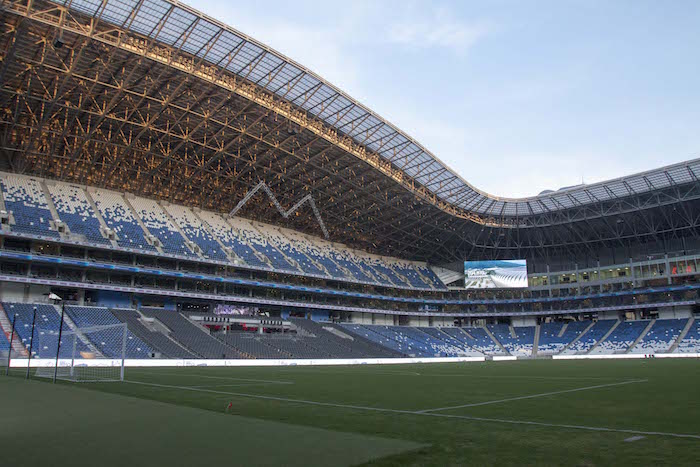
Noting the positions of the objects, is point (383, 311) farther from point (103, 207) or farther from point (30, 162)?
point (30, 162)

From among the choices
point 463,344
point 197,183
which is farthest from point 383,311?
point 197,183

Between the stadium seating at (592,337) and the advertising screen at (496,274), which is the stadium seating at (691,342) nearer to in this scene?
the stadium seating at (592,337)

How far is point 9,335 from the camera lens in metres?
38.4

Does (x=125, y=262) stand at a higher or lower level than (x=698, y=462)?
higher

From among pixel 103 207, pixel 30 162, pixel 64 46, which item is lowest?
pixel 103 207

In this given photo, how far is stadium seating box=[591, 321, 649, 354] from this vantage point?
70.3 meters

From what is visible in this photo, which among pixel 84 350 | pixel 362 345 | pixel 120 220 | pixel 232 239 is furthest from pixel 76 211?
pixel 362 345

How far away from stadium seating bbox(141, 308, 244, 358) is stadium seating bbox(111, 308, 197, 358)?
127 centimetres

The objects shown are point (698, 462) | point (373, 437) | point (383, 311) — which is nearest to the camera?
point (698, 462)

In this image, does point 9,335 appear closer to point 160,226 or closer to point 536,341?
point 160,226

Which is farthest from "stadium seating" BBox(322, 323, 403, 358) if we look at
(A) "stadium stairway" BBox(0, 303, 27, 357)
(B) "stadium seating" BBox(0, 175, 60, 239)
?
(B) "stadium seating" BBox(0, 175, 60, 239)

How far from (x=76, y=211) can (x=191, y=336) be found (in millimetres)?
17905

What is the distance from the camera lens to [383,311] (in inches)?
3044

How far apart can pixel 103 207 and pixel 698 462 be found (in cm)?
5852
